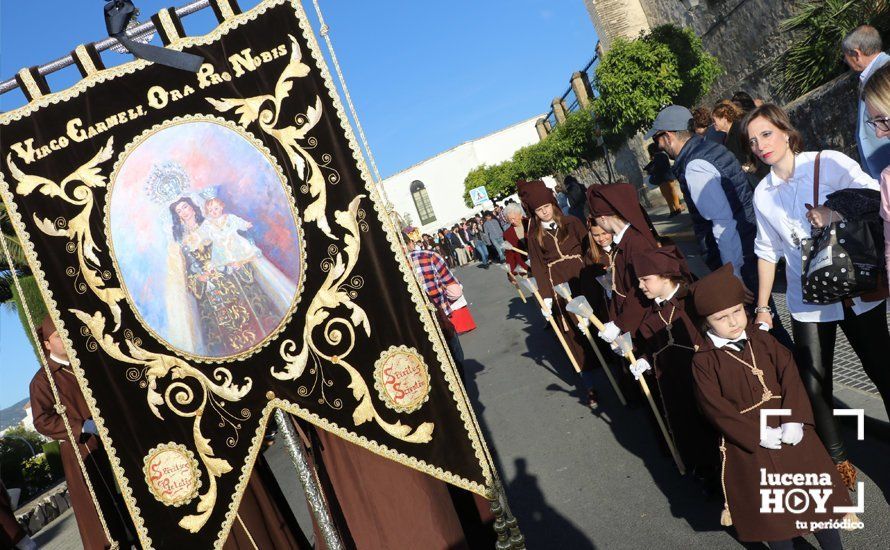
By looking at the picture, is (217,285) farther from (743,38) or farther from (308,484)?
(743,38)

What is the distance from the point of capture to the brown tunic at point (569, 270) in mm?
7141

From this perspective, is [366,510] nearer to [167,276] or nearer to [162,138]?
[167,276]

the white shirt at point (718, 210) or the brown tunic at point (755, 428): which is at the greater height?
the white shirt at point (718, 210)

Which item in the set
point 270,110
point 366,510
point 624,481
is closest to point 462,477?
point 366,510

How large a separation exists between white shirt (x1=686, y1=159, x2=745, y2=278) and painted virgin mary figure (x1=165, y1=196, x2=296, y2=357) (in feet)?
10.4

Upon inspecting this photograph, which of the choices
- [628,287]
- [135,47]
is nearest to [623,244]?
[628,287]

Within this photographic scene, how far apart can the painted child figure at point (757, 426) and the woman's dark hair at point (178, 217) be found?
255 cm

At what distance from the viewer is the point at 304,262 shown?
390 cm

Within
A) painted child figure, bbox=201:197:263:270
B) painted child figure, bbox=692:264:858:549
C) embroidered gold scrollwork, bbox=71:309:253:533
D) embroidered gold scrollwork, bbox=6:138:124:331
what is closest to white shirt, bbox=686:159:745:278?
painted child figure, bbox=692:264:858:549

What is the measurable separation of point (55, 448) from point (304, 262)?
1636 centimetres

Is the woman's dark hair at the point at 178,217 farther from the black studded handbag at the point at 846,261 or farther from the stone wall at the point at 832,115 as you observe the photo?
the stone wall at the point at 832,115

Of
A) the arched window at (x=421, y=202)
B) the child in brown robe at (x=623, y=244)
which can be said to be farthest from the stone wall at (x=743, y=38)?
the arched window at (x=421, y=202)

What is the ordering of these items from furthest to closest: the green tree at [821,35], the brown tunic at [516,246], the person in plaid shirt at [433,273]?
the brown tunic at [516,246], the green tree at [821,35], the person in plaid shirt at [433,273]

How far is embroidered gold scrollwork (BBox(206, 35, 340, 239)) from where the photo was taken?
384cm
